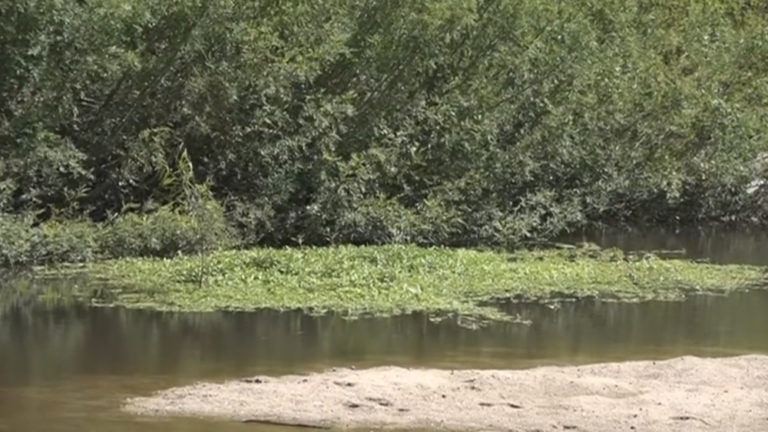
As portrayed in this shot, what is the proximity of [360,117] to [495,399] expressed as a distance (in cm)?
1305

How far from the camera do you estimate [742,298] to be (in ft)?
60.4

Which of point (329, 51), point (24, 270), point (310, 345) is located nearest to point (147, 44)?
point (329, 51)

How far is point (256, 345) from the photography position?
13.8m

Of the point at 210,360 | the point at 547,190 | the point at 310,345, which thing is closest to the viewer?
the point at 210,360

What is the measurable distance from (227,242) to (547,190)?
7.38m

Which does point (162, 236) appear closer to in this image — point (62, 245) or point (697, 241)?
point (62, 245)

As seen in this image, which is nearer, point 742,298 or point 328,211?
point 742,298

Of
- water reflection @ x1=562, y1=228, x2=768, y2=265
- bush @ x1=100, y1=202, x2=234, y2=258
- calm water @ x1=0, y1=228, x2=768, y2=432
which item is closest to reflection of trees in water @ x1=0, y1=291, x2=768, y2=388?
calm water @ x1=0, y1=228, x2=768, y2=432

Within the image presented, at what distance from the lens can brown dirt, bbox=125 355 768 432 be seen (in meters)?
10.4

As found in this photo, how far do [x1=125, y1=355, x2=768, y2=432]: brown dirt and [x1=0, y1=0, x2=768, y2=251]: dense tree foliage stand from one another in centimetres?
913

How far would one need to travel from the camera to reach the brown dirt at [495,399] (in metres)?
10.4

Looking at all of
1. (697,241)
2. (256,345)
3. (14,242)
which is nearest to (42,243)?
(14,242)

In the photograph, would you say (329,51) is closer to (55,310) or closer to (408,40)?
(408,40)

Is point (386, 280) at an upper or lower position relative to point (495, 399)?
upper
